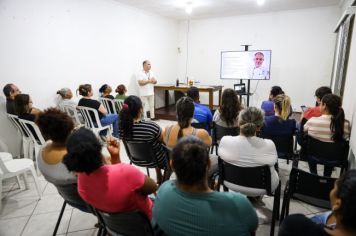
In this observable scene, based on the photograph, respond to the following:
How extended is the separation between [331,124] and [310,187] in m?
1.04

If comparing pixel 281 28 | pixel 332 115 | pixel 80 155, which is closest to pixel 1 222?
pixel 80 155

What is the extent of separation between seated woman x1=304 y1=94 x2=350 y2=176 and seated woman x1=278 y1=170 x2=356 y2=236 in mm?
1716

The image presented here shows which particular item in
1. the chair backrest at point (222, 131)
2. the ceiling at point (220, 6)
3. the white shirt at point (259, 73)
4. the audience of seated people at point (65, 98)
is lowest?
the chair backrest at point (222, 131)

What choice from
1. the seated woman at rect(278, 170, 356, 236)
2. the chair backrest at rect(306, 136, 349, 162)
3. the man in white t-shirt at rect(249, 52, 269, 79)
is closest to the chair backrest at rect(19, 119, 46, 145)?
the seated woman at rect(278, 170, 356, 236)

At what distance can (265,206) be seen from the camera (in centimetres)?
230

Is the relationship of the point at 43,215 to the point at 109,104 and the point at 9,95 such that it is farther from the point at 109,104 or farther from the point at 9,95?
the point at 109,104

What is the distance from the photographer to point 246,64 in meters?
6.38

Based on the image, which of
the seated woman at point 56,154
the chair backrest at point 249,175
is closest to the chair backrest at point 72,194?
the seated woman at point 56,154

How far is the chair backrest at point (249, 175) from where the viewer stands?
1686 mm

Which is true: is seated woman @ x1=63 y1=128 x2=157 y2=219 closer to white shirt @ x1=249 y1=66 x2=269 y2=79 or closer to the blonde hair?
the blonde hair

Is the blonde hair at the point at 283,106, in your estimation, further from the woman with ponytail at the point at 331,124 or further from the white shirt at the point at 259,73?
the white shirt at the point at 259,73

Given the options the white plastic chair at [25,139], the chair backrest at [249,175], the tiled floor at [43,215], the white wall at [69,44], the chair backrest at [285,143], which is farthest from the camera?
the white wall at [69,44]

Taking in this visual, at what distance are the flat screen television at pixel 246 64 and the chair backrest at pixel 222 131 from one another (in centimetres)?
395

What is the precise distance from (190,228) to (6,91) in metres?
3.40
